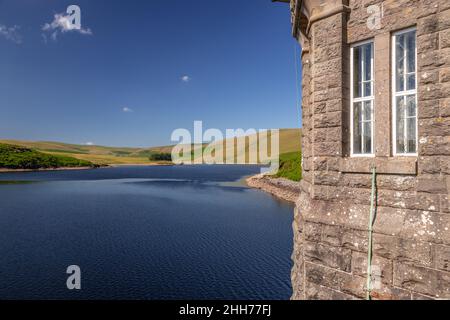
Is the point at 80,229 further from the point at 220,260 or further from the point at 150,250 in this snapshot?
the point at 220,260

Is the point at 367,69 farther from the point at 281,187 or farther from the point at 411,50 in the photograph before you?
the point at 281,187

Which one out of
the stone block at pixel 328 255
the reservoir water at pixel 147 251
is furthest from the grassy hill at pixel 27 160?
the stone block at pixel 328 255

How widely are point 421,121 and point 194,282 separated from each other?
639 inches

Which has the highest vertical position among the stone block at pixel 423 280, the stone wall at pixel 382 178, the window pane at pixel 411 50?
the window pane at pixel 411 50

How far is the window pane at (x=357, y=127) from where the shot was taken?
5930mm

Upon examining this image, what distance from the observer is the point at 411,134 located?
5355mm

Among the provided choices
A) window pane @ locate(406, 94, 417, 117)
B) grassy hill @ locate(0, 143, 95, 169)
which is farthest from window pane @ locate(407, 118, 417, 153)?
grassy hill @ locate(0, 143, 95, 169)

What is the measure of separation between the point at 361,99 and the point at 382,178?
68.3 inches

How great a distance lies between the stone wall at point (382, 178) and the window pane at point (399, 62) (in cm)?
23

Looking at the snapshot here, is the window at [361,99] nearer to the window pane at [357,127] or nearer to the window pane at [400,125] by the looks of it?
the window pane at [357,127]

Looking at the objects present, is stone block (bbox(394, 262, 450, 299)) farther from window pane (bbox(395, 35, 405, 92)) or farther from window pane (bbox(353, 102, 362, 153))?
window pane (bbox(395, 35, 405, 92))

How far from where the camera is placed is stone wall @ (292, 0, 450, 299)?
4.75 metres

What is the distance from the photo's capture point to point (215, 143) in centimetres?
16200
